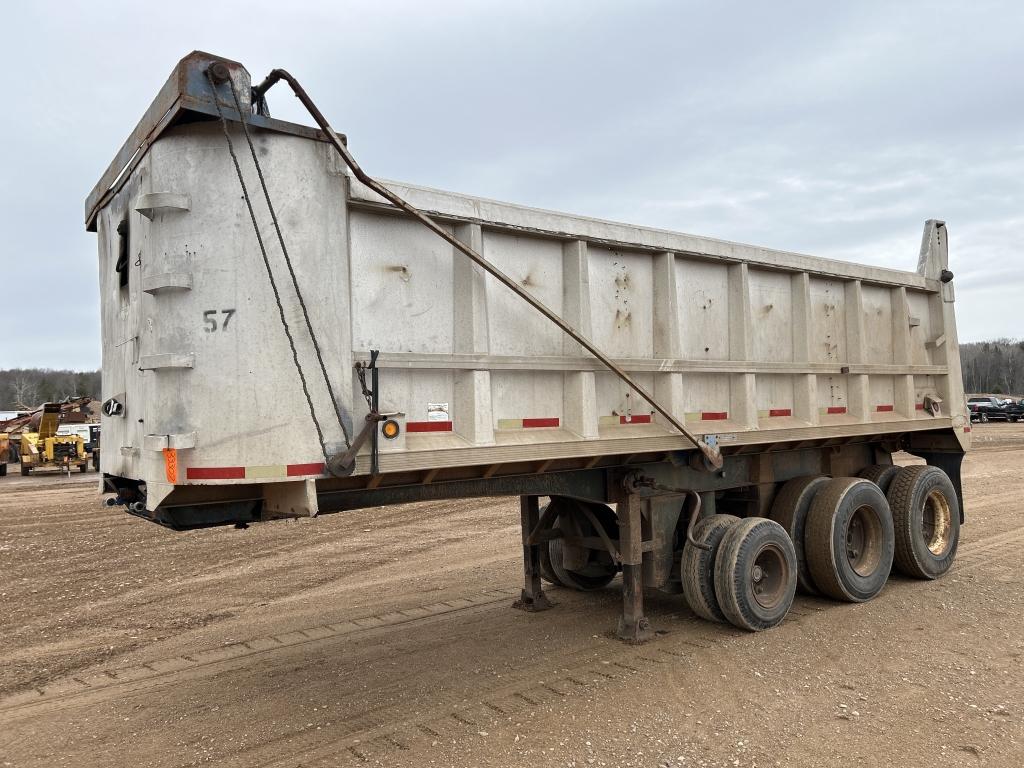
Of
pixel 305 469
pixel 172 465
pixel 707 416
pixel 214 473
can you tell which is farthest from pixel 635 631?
pixel 172 465

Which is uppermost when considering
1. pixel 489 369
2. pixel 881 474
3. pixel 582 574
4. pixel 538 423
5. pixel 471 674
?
pixel 489 369

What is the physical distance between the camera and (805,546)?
24.4 feet

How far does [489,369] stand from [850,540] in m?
4.80

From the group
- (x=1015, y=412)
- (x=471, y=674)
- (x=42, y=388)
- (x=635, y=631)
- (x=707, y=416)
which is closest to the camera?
(x=471, y=674)

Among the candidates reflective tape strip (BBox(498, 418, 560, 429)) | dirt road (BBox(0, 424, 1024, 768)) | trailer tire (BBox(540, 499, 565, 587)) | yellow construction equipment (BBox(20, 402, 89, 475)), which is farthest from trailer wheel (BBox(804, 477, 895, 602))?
yellow construction equipment (BBox(20, 402, 89, 475))

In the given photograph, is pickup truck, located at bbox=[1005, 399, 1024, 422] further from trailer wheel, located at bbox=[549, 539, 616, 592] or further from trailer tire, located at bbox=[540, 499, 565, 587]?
trailer tire, located at bbox=[540, 499, 565, 587]

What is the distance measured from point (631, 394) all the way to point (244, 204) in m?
3.06

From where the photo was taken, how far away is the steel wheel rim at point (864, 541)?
7750 millimetres

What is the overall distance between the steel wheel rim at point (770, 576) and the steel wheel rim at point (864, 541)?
117 cm

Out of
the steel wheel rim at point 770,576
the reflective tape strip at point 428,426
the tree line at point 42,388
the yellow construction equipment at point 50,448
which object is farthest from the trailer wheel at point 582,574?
the tree line at point 42,388

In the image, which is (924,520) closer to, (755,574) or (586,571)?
(755,574)

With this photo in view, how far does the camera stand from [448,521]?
43.6 feet

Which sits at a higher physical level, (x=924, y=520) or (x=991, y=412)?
(x=991, y=412)

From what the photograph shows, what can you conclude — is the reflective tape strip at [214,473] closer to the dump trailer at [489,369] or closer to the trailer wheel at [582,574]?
the dump trailer at [489,369]
